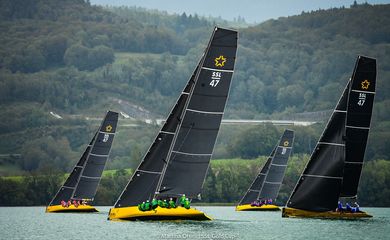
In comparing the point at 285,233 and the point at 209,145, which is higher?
the point at 209,145

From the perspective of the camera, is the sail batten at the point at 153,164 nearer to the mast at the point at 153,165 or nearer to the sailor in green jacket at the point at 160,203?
the mast at the point at 153,165

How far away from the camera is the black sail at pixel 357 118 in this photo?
8500 cm

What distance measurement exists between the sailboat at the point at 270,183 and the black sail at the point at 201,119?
4593cm

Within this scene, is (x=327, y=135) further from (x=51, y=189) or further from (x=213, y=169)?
(x=213, y=169)

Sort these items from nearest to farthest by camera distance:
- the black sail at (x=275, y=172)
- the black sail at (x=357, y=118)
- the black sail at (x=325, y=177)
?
1. the black sail at (x=325, y=177)
2. the black sail at (x=357, y=118)
3. the black sail at (x=275, y=172)

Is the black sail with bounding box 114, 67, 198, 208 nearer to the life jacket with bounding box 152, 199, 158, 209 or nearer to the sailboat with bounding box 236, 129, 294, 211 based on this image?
the life jacket with bounding box 152, 199, 158, 209

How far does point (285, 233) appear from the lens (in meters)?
69.0

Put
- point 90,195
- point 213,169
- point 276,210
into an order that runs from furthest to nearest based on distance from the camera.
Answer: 1. point 213,169
2. point 276,210
3. point 90,195

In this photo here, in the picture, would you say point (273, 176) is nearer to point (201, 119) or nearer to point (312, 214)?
point (312, 214)

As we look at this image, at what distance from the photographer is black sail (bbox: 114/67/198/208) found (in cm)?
7106

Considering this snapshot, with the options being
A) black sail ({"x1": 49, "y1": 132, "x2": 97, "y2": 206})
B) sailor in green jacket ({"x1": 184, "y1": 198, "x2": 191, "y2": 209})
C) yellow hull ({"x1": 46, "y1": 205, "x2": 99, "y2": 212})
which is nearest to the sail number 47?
sailor in green jacket ({"x1": 184, "y1": 198, "x2": 191, "y2": 209})

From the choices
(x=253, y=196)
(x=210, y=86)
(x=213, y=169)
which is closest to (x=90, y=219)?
(x=210, y=86)

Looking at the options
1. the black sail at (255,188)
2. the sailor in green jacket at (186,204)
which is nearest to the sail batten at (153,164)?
the sailor in green jacket at (186,204)

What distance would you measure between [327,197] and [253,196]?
122ft
